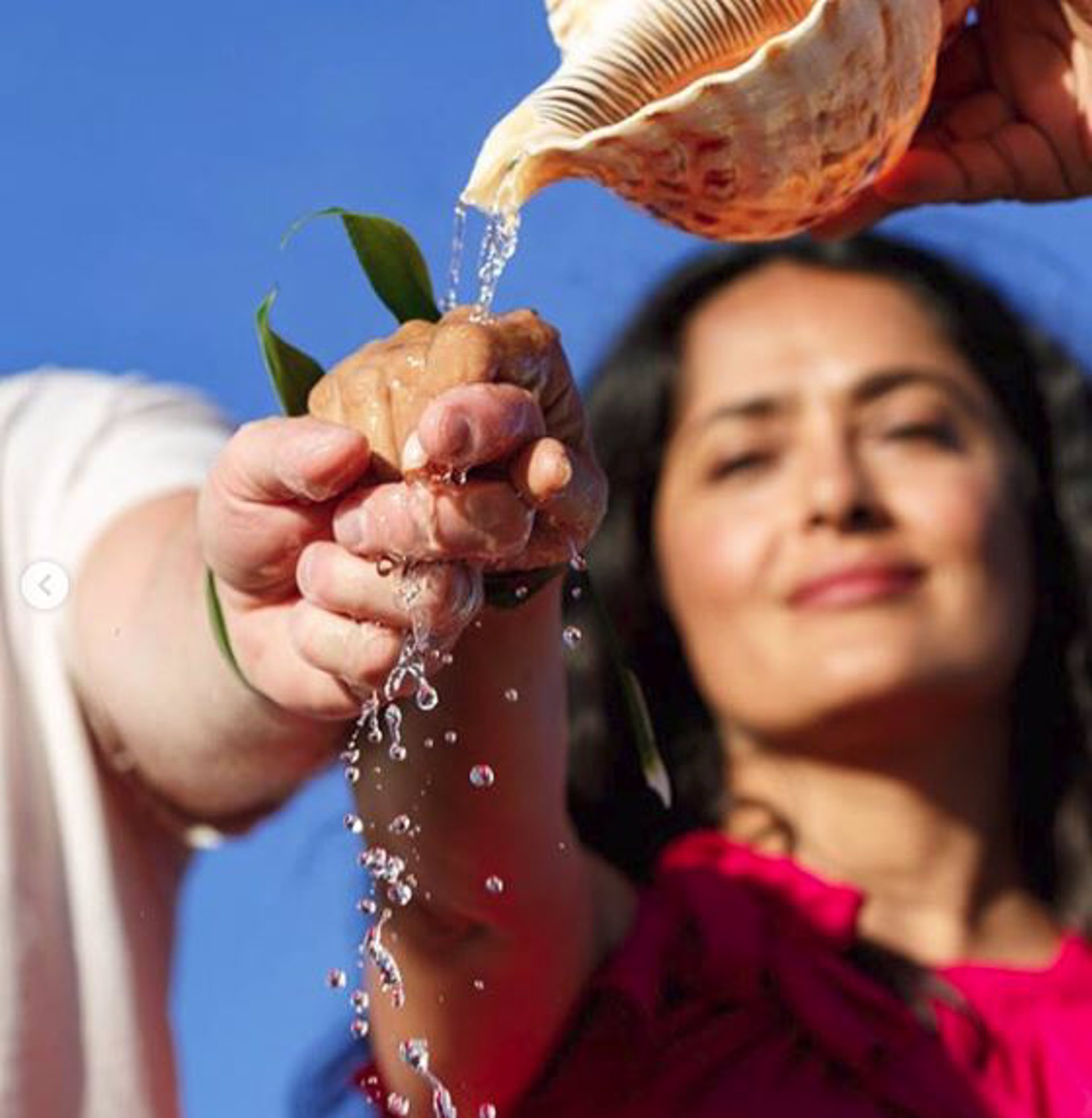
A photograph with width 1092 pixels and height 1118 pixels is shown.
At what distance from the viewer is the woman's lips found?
5.37 ft

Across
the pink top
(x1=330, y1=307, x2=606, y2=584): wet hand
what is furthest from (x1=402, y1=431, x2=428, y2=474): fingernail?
the pink top

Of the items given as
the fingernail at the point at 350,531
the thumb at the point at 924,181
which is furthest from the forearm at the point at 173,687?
the thumb at the point at 924,181

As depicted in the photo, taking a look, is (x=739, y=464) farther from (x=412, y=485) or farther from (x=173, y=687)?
(x=412, y=485)

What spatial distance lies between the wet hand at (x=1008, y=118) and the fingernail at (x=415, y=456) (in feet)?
1.92

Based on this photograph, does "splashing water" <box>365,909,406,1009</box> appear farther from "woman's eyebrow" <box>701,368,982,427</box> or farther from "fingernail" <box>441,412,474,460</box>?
"woman's eyebrow" <box>701,368,982,427</box>

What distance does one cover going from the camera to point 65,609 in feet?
4.38

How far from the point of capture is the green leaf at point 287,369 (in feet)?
2.91

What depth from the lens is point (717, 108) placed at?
0.99 meters

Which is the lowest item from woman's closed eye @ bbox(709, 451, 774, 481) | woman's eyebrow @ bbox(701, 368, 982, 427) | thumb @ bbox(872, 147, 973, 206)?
woman's closed eye @ bbox(709, 451, 774, 481)

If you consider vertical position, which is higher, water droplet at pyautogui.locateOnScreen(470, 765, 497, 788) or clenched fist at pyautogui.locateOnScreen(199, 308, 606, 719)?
clenched fist at pyautogui.locateOnScreen(199, 308, 606, 719)

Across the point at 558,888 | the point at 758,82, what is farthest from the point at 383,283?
the point at 558,888

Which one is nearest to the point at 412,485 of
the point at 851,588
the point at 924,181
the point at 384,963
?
the point at 384,963

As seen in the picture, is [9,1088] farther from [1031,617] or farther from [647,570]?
[1031,617]

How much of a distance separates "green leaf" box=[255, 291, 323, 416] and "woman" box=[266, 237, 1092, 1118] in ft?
0.46
